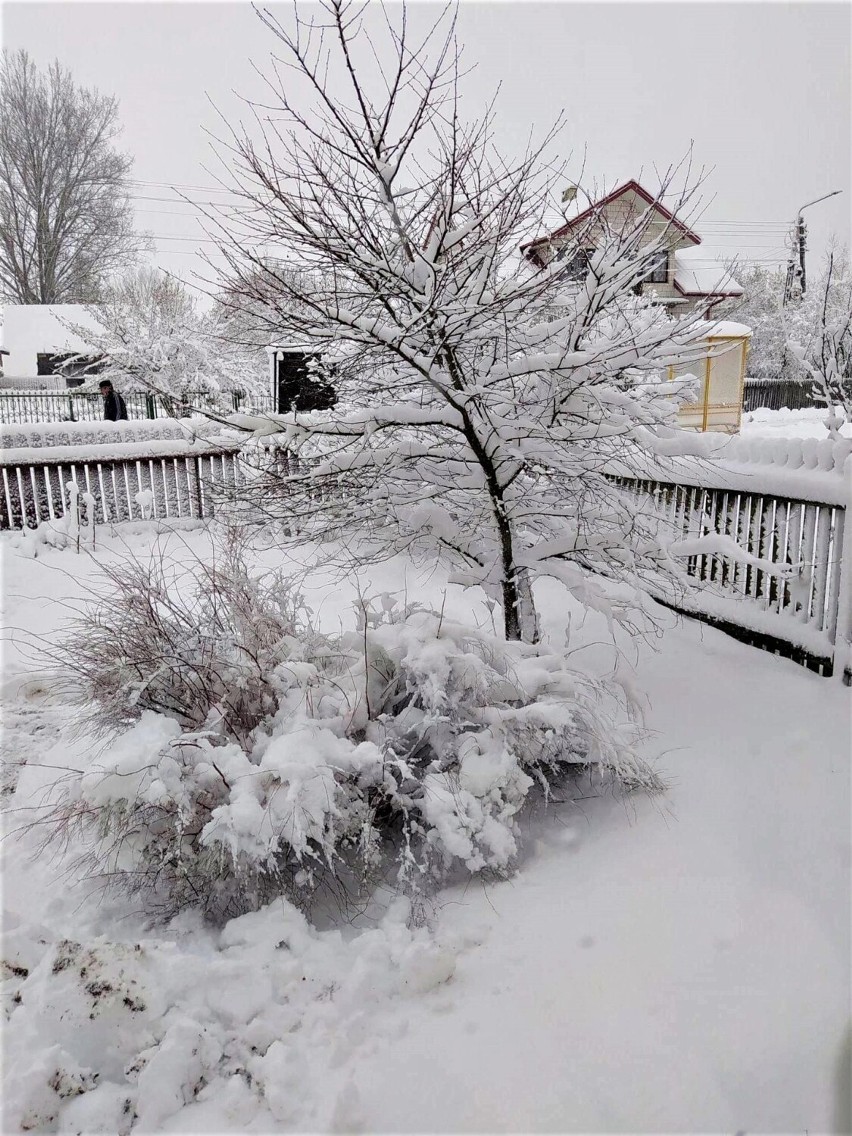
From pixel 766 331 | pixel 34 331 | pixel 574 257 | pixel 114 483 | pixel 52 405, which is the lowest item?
pixel 114 483

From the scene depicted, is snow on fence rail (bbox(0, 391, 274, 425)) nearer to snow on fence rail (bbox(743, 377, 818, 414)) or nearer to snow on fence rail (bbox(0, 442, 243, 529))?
snow on fence rail (bbox(0, 442, 243, 529))

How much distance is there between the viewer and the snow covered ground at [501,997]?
1.84m

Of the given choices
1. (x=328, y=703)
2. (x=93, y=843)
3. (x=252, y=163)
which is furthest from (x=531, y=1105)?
(x=252, y=163)

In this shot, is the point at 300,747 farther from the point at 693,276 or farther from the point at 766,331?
the point at 766,331

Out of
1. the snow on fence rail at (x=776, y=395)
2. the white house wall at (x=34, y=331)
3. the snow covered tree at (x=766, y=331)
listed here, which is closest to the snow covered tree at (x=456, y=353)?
the snow on fence rail at (x=776, y=395)

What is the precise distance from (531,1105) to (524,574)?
2550 mm

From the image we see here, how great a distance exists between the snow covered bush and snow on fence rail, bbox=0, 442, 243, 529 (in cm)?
586

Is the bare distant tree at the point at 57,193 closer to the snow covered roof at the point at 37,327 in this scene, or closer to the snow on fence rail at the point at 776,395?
the snow covered roof at the point at 37,327

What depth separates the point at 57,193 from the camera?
108ft

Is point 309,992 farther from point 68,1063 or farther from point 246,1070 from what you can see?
point 68,1063

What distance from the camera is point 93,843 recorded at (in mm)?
2785

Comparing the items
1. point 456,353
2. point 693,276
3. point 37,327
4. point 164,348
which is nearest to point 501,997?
point 456,353

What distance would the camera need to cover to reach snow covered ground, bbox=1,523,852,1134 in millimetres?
1843

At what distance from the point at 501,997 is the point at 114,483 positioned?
28.4 ft
